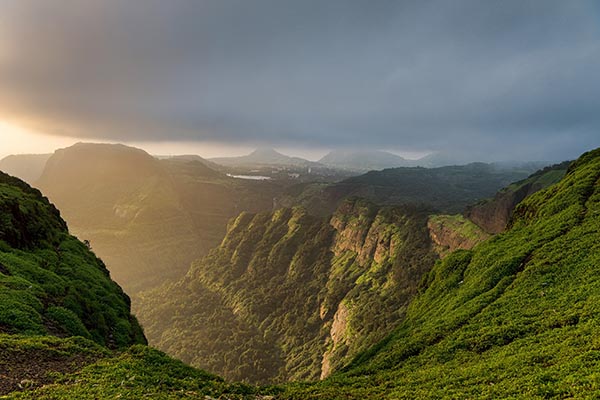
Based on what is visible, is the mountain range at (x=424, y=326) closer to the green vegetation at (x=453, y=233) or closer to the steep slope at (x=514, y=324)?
the steep slope at (x=514, y=324)

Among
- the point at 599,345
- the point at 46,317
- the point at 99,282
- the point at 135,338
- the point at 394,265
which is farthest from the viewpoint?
the point at 394,265

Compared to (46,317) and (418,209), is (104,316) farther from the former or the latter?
(418,209)

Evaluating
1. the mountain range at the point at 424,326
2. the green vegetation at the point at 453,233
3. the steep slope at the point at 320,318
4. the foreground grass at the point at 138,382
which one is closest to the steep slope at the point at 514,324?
the mountain range at the point at 424,326

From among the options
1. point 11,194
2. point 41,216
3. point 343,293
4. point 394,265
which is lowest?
point 343,293

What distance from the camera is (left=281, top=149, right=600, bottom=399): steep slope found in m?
22.3

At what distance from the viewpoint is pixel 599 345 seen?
21750 mm

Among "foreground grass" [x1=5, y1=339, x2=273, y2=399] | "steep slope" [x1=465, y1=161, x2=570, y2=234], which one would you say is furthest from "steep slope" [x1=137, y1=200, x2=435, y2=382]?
"foreground grass" [x1=5, y1=339, x2=273, y2=399]

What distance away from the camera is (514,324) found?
33344 mm

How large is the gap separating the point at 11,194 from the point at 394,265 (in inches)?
5520

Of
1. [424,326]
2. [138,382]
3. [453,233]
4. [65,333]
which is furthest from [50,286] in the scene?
[453,233]

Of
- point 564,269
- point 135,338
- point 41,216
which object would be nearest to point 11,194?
point 41,216

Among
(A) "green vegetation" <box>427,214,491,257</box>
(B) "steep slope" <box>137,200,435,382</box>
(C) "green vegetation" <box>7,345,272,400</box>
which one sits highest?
(C) "green vegetation" <box>7,345,272,400</box>

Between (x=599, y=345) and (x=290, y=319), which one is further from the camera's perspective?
(x=290, y=319)

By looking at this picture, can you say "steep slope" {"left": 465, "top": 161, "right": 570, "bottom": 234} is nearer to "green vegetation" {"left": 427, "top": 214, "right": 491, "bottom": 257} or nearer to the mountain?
"green vegetation" {"left": 427, "top": 214, "right": 491, "bottom": 257}
